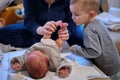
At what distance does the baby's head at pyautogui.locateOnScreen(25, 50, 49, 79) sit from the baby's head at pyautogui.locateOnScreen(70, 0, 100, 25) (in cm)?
29

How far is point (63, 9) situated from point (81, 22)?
0.33m

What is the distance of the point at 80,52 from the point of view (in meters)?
1.15

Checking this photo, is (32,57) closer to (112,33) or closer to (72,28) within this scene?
(72,28)

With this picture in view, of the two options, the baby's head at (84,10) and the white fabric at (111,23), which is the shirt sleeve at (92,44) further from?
the white fabric at (111,23)

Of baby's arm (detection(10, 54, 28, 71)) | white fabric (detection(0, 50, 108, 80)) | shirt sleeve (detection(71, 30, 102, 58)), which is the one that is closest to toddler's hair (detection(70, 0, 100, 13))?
shirt sleeve (detection(71, 30, 102, 58))

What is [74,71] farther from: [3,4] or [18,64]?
[3,4]

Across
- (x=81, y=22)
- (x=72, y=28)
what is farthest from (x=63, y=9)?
(x=81, y=22)

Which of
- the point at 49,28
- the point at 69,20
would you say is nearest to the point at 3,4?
the point at 69,20

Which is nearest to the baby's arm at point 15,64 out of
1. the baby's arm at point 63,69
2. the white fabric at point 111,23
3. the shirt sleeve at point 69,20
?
the baby's arm at point 63,69

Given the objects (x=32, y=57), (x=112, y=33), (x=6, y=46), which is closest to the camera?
(x=32, y=57)

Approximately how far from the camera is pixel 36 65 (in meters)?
0.94

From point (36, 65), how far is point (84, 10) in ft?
1.27

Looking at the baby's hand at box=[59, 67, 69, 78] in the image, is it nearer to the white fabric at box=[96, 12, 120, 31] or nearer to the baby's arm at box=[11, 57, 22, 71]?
the baby's arm at box=[11, 57, 22, 71]

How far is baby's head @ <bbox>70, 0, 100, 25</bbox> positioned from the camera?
1125mm
